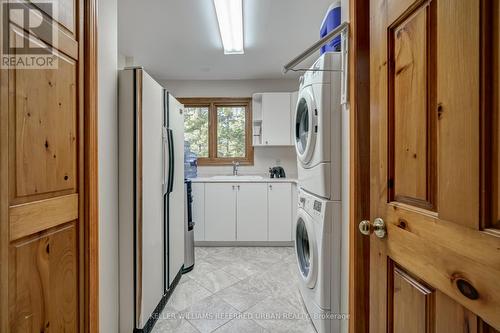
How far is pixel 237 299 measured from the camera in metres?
2.09

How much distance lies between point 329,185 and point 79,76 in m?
1.39

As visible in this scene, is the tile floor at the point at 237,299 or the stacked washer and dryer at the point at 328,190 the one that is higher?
the stacked washer and dryer at the point at 328,190

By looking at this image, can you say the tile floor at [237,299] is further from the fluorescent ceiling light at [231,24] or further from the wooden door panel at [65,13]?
the fluorescent ceiling light at [231,24]

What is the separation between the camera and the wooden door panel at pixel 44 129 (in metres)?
0.83

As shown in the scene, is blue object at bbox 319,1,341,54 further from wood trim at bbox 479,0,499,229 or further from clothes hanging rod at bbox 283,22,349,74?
wood trim at bbox 479,0,499,229

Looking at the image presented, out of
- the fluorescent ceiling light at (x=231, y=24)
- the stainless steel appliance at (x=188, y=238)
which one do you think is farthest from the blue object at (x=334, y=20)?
the stainless steel appliance at (x=188, y=238)

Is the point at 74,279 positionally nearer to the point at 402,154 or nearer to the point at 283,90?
the point at 402,154

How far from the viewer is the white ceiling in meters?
2.12

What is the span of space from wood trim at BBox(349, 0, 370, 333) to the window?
2.87 metres

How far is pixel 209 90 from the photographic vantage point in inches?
157

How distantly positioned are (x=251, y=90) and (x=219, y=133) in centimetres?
86

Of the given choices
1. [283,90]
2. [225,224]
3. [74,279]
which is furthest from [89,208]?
[283,90]

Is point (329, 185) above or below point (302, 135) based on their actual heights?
below

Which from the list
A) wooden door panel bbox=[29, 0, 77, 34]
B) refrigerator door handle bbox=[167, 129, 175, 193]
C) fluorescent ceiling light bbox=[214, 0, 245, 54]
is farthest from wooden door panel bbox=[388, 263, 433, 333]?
fluorescent ceiling light bbox=[214, 0, 245, 54]
